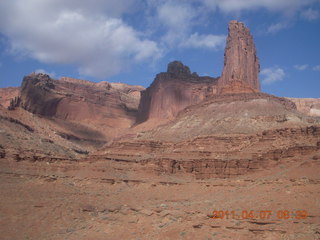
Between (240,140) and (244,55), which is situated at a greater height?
(244,55)

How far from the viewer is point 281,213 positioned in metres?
18.4

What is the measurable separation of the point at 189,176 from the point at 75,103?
80.6 m

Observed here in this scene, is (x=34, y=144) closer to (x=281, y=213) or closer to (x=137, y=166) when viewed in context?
(x=137, y=166)

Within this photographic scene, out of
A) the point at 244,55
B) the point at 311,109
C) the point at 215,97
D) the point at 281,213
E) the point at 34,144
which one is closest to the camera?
the point at 281,213

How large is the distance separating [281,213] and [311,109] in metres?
122

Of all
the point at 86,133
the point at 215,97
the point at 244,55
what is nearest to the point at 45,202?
the point at 215,97

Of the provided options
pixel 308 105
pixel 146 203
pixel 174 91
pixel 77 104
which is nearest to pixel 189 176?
pixel 146 203
